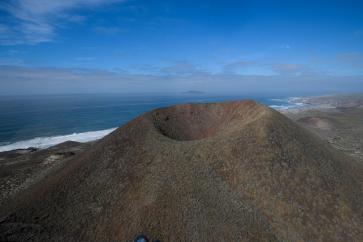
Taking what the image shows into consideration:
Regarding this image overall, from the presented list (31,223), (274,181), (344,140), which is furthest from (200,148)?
(344,140)

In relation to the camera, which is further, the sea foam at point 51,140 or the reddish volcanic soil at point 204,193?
the sea foam at point 51,140

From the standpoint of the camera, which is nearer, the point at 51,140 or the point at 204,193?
the point at 204,193

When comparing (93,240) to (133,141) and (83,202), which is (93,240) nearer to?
(83,202)

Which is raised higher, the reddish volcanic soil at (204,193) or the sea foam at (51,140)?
the reddish volcanic soil at (204,193)

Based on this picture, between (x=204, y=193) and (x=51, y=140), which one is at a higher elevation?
(x=204, y=193)

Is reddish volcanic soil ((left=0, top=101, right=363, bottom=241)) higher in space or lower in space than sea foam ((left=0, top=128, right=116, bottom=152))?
higher
